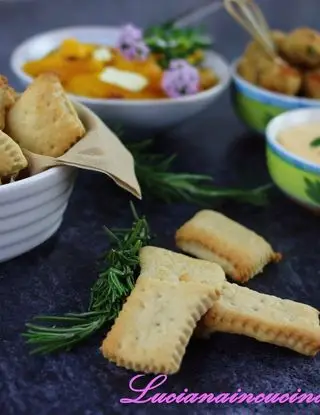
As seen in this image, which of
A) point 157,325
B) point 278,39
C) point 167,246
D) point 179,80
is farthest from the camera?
point 278,39

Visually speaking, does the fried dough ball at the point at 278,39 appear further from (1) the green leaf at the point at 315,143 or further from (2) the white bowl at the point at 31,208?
(2) the white bowl at the point at 31,208

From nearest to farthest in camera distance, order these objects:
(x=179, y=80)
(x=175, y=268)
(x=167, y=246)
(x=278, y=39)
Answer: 1. (x=175, y=268)
2. (x=167, y=246)
3. (x=179, y=80)
4. (x=278, y=39)

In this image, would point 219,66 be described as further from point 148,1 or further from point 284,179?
point 148,1

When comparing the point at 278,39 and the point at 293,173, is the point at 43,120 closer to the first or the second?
the point at 293,173

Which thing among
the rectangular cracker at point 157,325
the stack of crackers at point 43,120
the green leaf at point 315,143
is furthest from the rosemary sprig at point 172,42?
the rectangular cracker at point 157,325

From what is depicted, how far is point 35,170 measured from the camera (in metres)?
1.00

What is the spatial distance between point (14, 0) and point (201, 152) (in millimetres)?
1208

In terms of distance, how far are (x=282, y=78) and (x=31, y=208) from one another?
0.60m

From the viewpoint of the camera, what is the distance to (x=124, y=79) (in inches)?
53.6

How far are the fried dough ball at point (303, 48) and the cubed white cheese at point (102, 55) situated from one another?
33cm

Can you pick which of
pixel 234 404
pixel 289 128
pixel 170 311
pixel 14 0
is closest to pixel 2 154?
pixel 170 311

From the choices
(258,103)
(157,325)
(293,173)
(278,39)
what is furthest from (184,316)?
(278,39)

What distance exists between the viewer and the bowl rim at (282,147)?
1138mm

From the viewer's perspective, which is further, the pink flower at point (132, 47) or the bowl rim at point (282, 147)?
the pink flower at point (132, 47)
